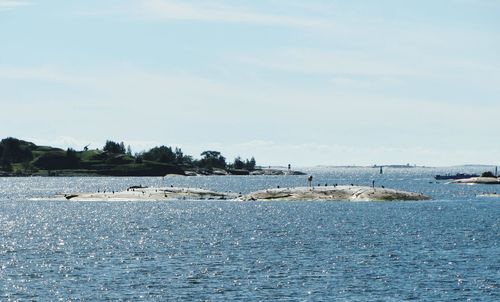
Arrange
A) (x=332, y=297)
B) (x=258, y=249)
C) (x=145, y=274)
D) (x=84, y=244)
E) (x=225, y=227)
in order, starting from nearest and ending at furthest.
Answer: (x=332, y=297), (x=145, y=274), (x=258, y=249), (x=84, y=244), (x=225, y=227)

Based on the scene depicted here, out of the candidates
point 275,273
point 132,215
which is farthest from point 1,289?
point 132,215

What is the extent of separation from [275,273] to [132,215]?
96.1 m

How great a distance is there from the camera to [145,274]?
8506cm

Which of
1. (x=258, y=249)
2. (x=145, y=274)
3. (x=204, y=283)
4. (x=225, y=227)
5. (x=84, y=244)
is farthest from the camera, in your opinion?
(x=225, y=227)

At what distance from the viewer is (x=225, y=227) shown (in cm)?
14088

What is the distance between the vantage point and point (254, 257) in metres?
98.9

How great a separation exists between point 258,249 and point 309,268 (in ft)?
64.9

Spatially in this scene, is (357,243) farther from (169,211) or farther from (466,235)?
(169,211)

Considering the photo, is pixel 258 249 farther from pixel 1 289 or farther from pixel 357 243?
pixel 1 289

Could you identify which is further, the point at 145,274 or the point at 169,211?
the point at 169,211

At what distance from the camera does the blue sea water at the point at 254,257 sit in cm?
7500

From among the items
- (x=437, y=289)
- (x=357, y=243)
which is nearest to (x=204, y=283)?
(x=437, y=289)

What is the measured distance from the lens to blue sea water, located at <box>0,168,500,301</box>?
246 ft

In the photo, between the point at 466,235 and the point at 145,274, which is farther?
the point at 466,235
